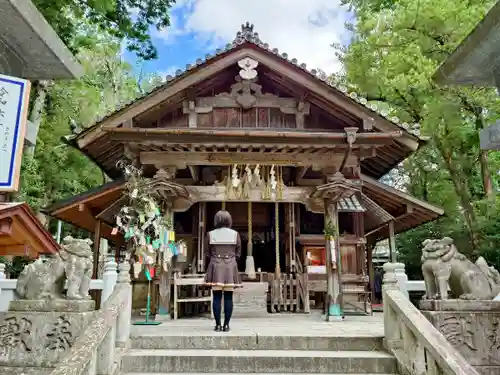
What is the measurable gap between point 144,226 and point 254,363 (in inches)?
162

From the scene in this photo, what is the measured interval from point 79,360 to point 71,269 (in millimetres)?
1932

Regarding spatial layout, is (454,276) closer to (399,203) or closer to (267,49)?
(399,203)

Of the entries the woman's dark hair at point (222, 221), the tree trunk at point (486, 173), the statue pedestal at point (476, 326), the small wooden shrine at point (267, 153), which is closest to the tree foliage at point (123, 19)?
the small wooden shrine at point (267, 153)

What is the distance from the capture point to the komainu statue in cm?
654

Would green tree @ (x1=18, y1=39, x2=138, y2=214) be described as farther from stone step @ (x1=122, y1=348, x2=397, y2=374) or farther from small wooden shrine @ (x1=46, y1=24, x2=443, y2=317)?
stone step @ (x1=122, y1=348, x2=397, y2=374)

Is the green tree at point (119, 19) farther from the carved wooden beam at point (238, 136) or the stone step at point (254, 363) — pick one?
the stone step at point (254, 363)

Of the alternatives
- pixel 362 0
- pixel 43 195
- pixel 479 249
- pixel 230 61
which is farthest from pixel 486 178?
pixel 43 195

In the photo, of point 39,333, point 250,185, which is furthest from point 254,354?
point 250,185

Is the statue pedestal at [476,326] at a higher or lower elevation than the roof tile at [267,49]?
lower

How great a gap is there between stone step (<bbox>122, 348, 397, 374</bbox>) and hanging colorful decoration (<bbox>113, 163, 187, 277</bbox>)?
292 centimetres

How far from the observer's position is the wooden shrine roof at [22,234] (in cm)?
612

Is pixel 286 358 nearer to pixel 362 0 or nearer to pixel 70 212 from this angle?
pixel 70 212

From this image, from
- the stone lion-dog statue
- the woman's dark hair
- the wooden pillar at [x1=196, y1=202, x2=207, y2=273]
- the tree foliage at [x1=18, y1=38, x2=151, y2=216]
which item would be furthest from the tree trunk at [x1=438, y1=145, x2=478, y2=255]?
the stone lion-dog statue

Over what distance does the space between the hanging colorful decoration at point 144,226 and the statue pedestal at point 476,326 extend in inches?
212
